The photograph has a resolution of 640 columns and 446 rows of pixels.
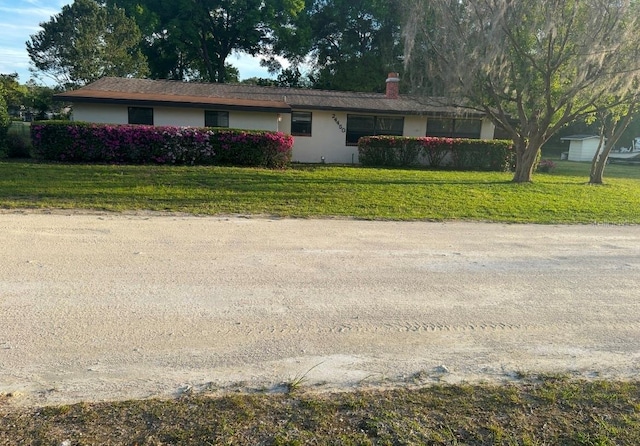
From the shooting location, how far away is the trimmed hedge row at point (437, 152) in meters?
19.4

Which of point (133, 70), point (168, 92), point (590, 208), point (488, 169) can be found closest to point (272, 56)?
point (133, 70)

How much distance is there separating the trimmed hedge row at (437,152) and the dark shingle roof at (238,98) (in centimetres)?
140

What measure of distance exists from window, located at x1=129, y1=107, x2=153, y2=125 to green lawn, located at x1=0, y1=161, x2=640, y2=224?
5.19 metres

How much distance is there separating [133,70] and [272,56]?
1220cm

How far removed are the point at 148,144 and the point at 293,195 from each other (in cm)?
571

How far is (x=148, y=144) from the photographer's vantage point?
551 inches

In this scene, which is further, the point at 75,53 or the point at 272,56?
the point at 272,56

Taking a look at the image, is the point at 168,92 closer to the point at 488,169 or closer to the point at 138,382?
the point at 488,169

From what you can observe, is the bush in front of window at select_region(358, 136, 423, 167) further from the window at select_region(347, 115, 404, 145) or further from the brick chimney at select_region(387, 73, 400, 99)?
the brick chimney at select_region(387, 73, 400, 99)

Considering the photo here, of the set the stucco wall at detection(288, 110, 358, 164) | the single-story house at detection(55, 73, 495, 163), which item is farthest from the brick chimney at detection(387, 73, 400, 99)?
the stucco wall at detection(288, 110, 358, 164)

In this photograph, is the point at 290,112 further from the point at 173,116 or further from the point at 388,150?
the point at 173,116

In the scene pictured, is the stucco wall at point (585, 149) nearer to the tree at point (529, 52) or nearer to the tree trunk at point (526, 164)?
the tree at point (529, 52)

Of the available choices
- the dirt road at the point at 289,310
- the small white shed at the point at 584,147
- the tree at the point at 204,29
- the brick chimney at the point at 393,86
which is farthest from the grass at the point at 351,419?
the small white shed at the point at 584,147

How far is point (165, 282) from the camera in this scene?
4.94 meters
